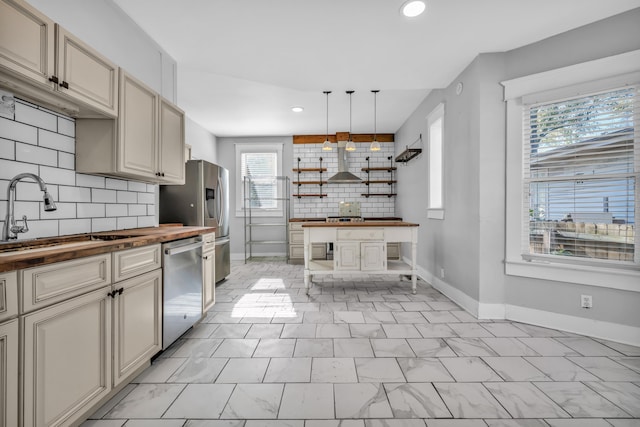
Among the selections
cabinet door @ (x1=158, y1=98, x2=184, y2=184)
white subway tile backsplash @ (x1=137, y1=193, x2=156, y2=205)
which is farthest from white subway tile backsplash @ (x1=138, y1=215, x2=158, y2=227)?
cabinet door @ (x1=158, y1=98, x2=184, y2=184)

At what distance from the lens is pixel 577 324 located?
247 centimetres

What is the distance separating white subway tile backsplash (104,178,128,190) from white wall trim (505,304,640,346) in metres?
3.69

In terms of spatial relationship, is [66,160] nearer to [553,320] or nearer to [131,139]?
[131,139]

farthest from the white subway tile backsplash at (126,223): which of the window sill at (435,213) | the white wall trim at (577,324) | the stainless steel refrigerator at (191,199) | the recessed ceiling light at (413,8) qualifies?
the white wall trim at (577,324)

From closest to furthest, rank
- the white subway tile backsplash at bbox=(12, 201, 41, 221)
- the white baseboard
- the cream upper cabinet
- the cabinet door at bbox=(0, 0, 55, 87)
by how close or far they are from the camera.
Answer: the cabinet door at bbox=(0, 0, 55, 87) < the white subway tile backsplash at bbox=(12, 201, 41, 221) < the cream upper cabinet < the white baseboard

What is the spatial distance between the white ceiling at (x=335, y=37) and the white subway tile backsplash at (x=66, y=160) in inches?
49.6

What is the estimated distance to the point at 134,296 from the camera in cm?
172

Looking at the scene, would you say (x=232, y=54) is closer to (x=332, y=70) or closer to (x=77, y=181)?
(x=332, y=70)

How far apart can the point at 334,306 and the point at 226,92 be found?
3.25m

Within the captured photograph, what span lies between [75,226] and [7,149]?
0.59 m

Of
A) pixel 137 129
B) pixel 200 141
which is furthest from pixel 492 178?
pixel 200 141

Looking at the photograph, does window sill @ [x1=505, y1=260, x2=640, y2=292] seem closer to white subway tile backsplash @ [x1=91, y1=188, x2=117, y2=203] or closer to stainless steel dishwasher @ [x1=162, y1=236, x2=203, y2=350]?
stainless steel dishwasher @ [x1=162, y1=236, x2=203, y2=350]

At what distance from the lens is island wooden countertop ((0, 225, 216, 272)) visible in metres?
1.07

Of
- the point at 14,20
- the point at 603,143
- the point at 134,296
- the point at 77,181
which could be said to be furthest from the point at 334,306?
the point at 14,20
